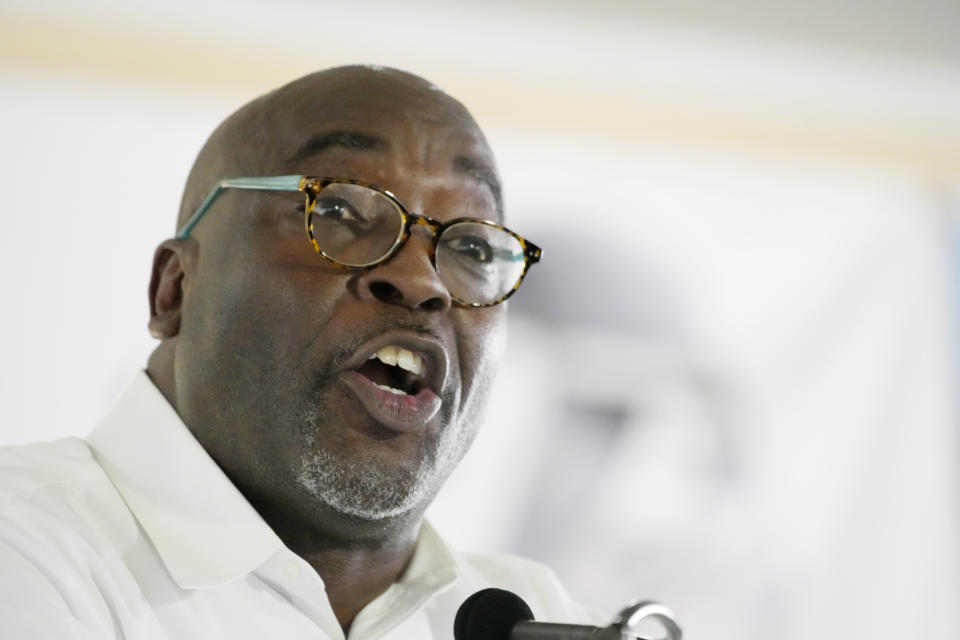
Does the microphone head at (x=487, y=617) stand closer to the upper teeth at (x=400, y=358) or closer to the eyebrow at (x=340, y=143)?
the upper teeth at (x=400, y=358)

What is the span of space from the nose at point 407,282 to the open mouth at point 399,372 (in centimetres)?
7

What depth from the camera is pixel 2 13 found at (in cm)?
241

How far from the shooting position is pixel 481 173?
5.31ft

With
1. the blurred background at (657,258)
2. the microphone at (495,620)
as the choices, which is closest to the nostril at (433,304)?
the microphone at (495,620)

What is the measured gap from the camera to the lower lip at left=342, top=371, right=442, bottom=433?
1.40 m

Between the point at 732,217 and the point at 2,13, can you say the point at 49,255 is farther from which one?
the point at 732,217

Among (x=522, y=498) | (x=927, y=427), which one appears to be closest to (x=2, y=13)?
(x=522, y=498)

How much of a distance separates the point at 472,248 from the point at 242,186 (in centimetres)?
33

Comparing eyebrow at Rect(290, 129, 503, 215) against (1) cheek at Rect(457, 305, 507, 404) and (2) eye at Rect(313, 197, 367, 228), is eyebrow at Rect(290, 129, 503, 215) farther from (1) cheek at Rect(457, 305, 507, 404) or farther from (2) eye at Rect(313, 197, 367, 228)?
(1) cheek at Rect(457, 305, 507, 404)

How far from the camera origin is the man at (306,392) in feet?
4.43

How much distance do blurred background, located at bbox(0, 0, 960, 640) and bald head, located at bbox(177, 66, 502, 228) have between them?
2.50 feet

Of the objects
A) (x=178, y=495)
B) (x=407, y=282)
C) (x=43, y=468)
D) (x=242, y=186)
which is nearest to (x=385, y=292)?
(x=407, y=282)

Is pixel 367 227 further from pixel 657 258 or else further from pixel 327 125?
pixel 657 258

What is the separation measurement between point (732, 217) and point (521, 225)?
0.56 m
